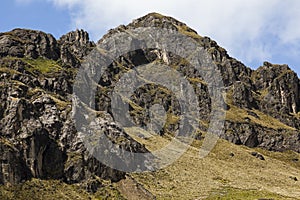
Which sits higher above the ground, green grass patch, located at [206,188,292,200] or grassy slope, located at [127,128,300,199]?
grassy slope, located at [127,128,300,199]

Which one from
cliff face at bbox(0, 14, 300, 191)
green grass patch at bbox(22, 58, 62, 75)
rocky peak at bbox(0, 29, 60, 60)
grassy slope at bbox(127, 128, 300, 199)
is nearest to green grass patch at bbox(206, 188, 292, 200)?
grassy slope at bbox(127, 128, 300, 199)

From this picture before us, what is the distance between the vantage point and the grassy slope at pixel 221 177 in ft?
317

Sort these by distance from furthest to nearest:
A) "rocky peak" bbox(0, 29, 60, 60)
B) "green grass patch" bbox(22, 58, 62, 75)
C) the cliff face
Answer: "rocky peak" bbox(0, 29, 60, 60), "green grass patch" bbox(22, 58, 62, 75), the cliff face

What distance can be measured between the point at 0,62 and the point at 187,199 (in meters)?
80.6

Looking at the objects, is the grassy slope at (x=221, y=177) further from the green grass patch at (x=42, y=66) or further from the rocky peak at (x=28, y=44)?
the rocky peak at (x=28, y=44)

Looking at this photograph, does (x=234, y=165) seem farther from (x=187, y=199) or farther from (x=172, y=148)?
(x=187, y=199)

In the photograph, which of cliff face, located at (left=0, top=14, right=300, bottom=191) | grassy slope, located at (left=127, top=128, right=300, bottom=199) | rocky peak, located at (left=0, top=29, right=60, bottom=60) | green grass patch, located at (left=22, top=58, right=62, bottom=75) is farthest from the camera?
rocky peak, located at (left=0, top=29, right=60, bottom=60)

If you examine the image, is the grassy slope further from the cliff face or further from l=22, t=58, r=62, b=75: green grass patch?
l=22, t=58, r=62, b=75: green grass patch

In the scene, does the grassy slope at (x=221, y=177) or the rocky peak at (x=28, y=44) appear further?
the rocky peak at (x=28, y=44)

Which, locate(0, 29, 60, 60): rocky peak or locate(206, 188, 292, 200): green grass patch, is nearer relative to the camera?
locate(206, 188, 292, 200): green grass patch

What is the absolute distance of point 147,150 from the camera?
120 metres

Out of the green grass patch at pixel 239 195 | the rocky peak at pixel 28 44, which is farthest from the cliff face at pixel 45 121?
the green grass patch at pixel 239 195

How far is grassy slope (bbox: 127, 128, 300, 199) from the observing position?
96.6 metres

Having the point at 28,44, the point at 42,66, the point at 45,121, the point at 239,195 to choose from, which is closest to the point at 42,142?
A: the point at 45,121
